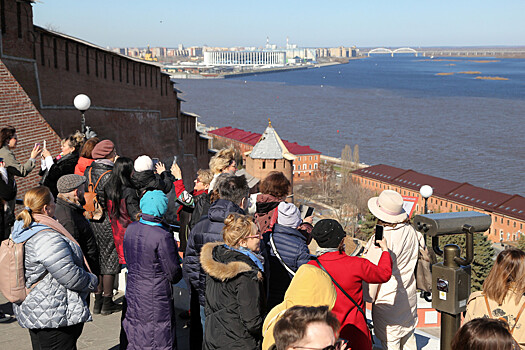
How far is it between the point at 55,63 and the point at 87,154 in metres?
7.42

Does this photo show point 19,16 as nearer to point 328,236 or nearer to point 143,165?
point 143,165

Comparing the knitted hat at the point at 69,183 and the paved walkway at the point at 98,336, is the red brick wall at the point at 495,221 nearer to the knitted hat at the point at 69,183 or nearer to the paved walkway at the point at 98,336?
the paved walkway at the point at 98,336

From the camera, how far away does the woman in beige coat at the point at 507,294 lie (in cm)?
223

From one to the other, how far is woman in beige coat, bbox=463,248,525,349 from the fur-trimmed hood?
2.74ft

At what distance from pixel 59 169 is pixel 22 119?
5.23 meters

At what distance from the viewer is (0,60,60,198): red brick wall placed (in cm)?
841

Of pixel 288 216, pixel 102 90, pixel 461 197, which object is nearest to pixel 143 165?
pixel 288 216

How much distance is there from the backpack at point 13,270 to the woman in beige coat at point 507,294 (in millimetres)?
1737

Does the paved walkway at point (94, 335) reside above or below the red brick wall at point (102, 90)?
below

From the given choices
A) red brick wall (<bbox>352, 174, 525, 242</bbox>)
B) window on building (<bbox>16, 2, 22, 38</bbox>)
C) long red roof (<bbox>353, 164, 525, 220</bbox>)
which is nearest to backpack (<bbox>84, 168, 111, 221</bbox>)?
window on building (<bbox>16, 2, 22, 38</bbox>)

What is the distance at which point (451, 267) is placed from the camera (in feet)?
7.56

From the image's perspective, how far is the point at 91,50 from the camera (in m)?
12.5

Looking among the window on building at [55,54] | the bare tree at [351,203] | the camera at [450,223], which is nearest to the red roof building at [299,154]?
the bare tree at [351,203]

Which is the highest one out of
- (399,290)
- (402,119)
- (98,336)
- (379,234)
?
(379,234)
